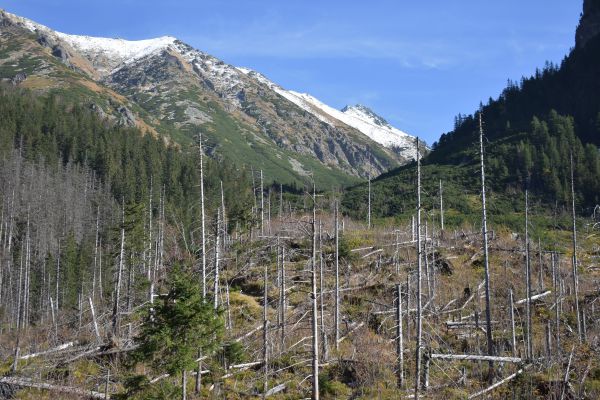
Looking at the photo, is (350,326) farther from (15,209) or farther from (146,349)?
(15,209)

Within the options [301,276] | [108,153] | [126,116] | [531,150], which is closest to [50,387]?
[301,276]

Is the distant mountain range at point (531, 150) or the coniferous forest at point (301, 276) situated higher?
the distant mountain range at point (531, 150)

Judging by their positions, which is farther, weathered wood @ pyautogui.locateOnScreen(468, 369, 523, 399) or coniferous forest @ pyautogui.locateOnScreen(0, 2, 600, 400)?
coniferous forest @ pyautogui.locateOnScreen(0, 2, 600, 400)

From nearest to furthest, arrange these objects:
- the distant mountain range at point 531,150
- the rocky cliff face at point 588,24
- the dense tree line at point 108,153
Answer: the distant mountain range at point 531,150, the dense tree line at point 108,153, the rocky cliff face at point 588,24

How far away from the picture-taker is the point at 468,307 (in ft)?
119

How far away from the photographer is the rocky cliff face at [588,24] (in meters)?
128

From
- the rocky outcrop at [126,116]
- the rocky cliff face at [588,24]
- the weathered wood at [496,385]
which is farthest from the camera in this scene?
the rocky outcrop at [126,116]

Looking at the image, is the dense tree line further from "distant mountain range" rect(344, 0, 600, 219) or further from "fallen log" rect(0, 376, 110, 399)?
"fallen log" rect(0, 376, 110, 399)

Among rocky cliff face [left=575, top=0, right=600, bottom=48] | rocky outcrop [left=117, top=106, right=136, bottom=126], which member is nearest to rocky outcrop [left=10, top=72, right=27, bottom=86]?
rocky outcrop [left=117, top=106, right=136, bottom=126]

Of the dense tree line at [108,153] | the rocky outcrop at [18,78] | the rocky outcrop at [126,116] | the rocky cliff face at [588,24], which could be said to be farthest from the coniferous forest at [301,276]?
the rocky outcrop at [18,78]

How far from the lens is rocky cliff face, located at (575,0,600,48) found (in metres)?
128

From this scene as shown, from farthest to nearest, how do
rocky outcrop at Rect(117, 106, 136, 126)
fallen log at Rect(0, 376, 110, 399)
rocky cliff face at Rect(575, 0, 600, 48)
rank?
rocky outcrop at Rect(117, 106, 136, 126) < rocky cliff face at Rect(575, 0, 600, 48) < fallen log at Rect(0, 376, 110, 399)

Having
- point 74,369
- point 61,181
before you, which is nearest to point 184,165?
point 61,181

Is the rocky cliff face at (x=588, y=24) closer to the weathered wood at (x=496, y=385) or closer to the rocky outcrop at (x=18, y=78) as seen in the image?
the weathered wood at (x=496, y=385)
